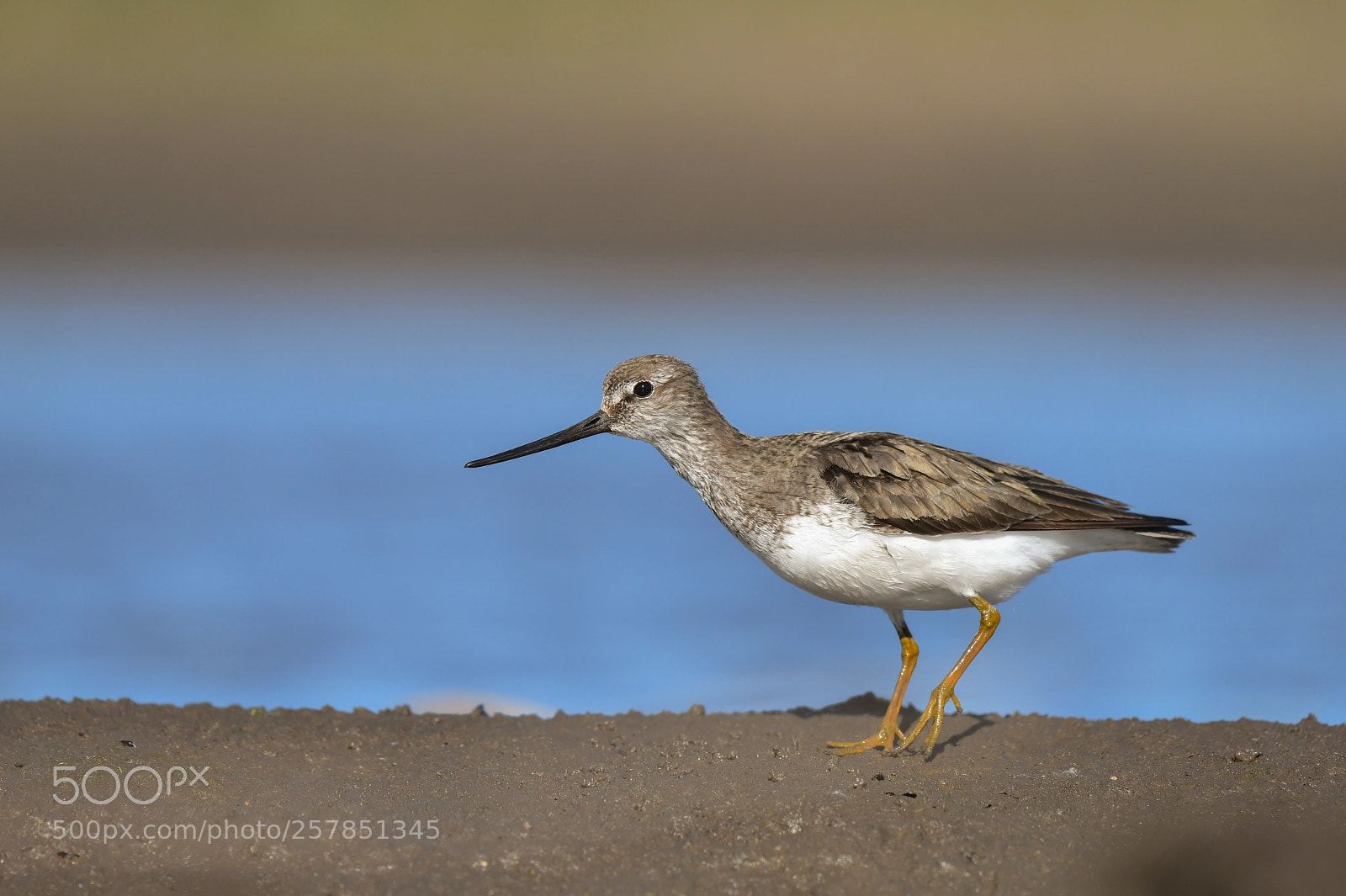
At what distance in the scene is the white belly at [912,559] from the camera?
245 inches

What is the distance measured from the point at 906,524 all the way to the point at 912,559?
0.63 feet

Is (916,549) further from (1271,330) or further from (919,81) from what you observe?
(919,81)

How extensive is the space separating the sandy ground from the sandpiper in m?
0.81

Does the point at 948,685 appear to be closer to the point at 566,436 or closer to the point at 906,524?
the point at 906,524

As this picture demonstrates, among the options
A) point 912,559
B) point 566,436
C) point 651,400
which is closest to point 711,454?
point 651,400

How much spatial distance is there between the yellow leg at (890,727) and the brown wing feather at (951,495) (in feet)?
3.01

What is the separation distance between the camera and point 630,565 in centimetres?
1130

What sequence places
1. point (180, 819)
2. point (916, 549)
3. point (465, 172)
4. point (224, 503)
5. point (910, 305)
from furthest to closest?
point (465, 172) → point (910, 305) → point (224, 503) → point (916, 549) → point (180, 819)

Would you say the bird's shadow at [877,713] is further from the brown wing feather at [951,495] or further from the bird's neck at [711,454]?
the bird's neck at [711,454]

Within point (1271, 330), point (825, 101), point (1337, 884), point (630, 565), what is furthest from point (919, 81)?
point (1337, 884)

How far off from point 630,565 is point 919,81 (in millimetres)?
14696

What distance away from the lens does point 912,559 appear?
6.23 m

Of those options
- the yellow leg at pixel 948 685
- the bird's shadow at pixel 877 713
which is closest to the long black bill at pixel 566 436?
the bird's shadow at pixel 877 713

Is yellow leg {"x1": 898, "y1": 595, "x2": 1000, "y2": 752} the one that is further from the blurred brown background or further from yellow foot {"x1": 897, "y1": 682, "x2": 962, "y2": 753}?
the blurred brown background
